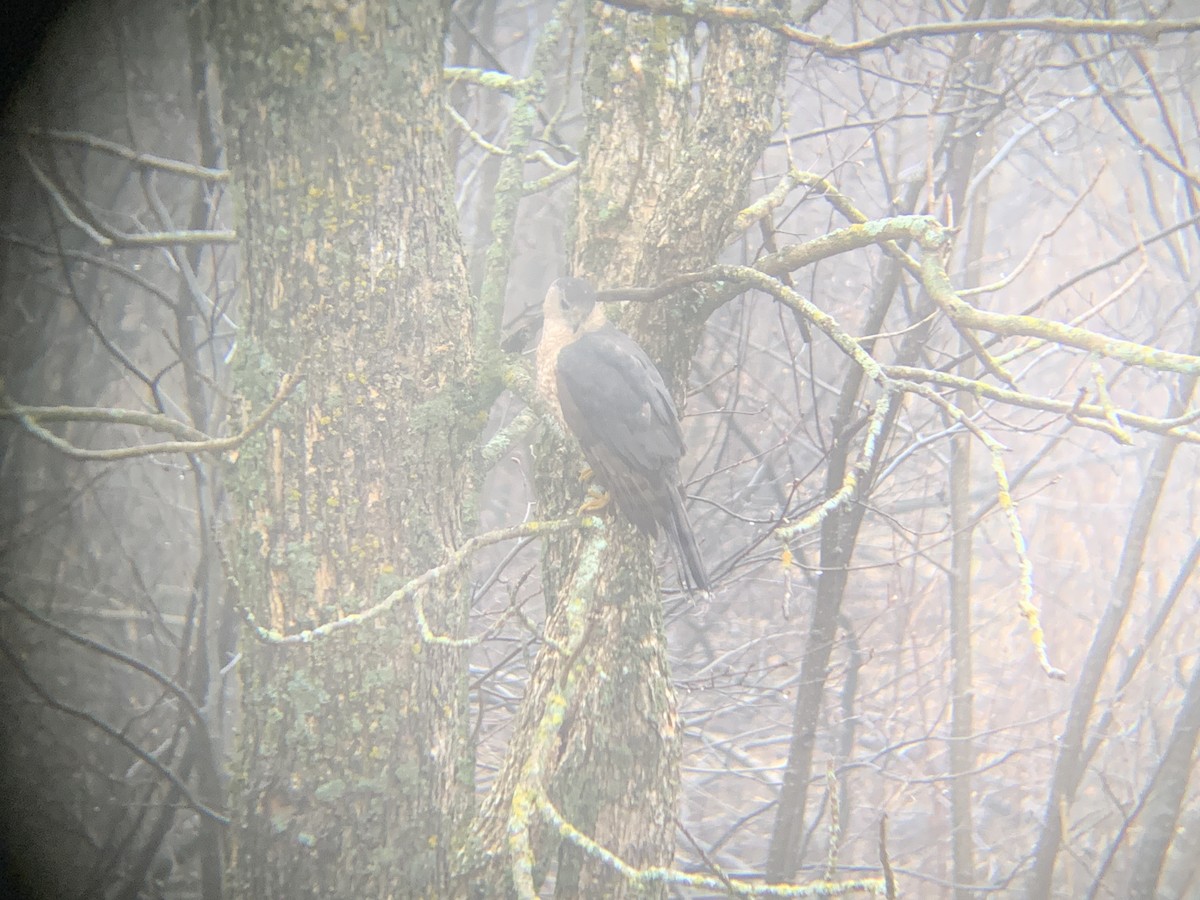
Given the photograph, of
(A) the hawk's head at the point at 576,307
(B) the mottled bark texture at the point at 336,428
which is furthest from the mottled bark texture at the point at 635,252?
(B) the mottled bark texture at the point at 336,428

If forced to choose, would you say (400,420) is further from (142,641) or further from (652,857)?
(142,641)

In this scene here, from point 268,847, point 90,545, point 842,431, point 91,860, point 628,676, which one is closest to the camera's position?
point 268,847

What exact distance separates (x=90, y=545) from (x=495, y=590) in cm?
268

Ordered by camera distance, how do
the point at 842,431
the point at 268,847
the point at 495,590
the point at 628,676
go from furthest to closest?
the point at 495,590 < the point at 842,431 < the point at 628,676 < the point at 268,847

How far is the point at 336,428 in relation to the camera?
2.14 meters

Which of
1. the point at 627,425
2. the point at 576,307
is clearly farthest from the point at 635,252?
the point at 627,425

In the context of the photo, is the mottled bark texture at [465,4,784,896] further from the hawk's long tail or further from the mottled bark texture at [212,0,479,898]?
the mottled bark texture at [212,0,479,898]

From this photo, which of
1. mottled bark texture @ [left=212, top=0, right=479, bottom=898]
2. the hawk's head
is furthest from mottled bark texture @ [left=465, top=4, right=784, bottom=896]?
mottled bark texture @ [left=212, top=0, right=479, bottom=898]

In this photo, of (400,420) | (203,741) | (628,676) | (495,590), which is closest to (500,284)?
(400,420)

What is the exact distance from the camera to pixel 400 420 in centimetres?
221

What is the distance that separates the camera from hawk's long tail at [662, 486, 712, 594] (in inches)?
85.8

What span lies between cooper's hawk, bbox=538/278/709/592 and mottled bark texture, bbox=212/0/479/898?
0.40m

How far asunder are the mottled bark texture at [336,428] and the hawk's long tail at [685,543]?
0.67m

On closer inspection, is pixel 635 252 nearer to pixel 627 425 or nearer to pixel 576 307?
pixel 576 307
